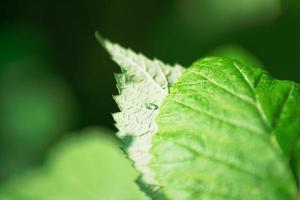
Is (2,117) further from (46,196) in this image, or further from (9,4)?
(46,196)

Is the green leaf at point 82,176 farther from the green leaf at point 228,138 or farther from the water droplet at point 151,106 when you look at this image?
the green leaf at point 228,138

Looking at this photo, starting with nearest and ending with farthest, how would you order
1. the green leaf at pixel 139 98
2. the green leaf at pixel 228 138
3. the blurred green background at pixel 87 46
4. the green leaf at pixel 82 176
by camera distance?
the green leaf at pixel 228 138
the green leaf at pixel 139 98
the green leaf at pixel 82 176
the blurred green background at pixel 87 46

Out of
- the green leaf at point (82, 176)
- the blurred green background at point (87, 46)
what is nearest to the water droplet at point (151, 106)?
the green leaf at point (82, 176)

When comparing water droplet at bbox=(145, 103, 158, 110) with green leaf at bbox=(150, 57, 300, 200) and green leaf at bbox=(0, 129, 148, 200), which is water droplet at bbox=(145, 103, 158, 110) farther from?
green leaf at bbox=(0, 129, 148, 200)

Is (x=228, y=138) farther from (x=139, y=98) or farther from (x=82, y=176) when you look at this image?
(x=82, y=176)

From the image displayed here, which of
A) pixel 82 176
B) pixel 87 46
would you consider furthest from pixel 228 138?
pixel 87 46

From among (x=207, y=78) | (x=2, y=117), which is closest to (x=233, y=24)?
(x=2, y=117)
